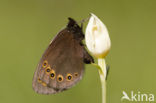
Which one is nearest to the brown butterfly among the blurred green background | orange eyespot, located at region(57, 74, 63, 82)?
orange eyespot, located at region(57, 74, 63, 82)

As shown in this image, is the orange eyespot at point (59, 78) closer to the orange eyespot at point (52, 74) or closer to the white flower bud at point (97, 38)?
the orange eyespot at point (52, 74)


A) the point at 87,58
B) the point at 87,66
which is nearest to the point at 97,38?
the point at 87,58

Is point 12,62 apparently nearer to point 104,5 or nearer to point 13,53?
point 13,53

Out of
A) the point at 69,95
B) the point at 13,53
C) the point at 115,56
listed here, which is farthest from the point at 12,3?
the point at 69,95

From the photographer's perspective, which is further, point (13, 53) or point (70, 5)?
point (70, 5)

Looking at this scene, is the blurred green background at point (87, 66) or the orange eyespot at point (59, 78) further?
the blurred green background at point (87, 66)

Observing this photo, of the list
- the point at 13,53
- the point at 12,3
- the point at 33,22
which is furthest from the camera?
the point at 12,3

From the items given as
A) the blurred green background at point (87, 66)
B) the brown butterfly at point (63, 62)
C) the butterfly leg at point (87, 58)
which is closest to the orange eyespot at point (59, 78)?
the brown butterfly at point (63, 62)
